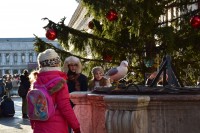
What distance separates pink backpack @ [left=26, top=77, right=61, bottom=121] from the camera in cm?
584

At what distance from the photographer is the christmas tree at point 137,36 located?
12.6 m

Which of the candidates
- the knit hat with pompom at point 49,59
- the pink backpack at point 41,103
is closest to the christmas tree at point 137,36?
the knit hat with pompom at point 49,59

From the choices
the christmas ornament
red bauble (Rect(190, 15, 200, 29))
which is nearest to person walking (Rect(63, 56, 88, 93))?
red bauble (Rect(190, 15, 200, 29))

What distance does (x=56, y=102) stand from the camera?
5.92 m

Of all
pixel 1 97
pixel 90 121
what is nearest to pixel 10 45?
pixel 1 97

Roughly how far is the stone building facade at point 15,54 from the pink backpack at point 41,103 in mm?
120663

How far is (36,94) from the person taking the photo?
590cm

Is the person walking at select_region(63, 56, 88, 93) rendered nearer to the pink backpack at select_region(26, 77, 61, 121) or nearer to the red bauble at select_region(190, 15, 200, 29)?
the pink backpack at select_region(26, 77, 61, 121)

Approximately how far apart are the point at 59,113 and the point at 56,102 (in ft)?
0.39

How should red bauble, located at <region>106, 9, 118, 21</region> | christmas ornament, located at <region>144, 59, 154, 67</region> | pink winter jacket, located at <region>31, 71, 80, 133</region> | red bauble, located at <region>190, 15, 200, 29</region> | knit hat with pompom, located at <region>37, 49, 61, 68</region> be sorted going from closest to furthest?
pink winter jacket, located at <region>31, 71, 80, 133</region> → knit hat with pompom, located at <region>37, 49, 61, 68</region> → red bauble, located at <region>190, 15, 200, 29</region> → red bauble, located at <region>106, 9, 118, 21</region> → christmas ornament, located at <region>144, 59, 154, 67</region>

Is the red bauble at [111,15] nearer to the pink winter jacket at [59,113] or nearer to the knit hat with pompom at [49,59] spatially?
the knit hat with pompom at [49,59]

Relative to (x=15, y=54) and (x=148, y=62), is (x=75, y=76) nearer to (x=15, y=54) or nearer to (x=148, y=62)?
(x=148, y=62)

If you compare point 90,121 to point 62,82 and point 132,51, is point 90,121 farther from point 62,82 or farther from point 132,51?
point 132,51

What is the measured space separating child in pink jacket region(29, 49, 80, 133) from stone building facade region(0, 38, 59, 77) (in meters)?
121
